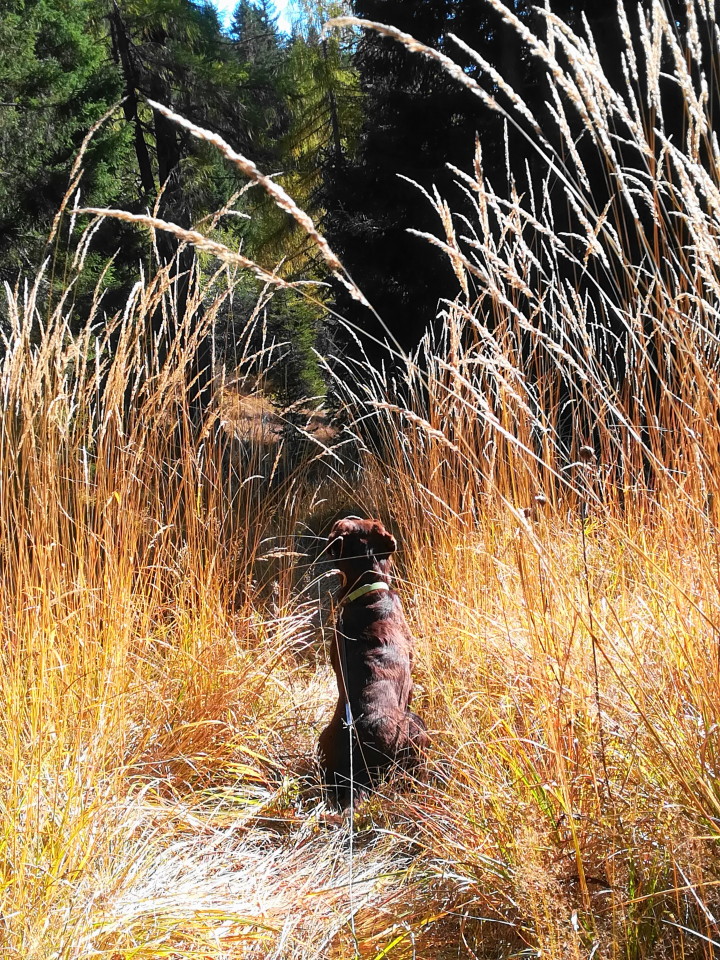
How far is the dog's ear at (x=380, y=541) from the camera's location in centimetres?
229

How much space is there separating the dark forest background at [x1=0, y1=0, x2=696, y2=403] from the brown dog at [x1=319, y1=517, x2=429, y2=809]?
3.66 metres

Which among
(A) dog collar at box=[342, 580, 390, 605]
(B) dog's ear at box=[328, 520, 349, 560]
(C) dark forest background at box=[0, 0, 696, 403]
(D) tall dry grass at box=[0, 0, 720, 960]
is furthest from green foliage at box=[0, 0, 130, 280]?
(A) dog collar at box=[342, 580, 390, 605]

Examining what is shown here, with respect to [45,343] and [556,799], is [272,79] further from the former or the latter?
[556,799]

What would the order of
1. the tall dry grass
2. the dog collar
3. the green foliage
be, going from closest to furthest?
the tall dry grass
the dog collar
the green foliage

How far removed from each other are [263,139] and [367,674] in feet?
36.0

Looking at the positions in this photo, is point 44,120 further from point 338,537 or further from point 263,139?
point 338,537

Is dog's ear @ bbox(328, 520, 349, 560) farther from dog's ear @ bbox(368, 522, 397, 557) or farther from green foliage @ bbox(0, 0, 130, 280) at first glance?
green foliage @ bbox(0, 0, 130, 280)

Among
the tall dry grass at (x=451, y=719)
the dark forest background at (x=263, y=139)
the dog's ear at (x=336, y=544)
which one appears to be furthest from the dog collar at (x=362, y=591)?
the dark forest background at (x=263, y=139)

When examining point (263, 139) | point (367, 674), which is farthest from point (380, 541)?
point (263, 139)

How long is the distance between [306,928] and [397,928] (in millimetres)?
192

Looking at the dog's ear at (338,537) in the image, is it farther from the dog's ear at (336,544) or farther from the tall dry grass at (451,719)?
the tall dry grass at (451,719)

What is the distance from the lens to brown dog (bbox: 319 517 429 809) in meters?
2.09

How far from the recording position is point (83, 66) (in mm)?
11625

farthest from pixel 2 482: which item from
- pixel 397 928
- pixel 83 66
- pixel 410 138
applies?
pixel 83 66
